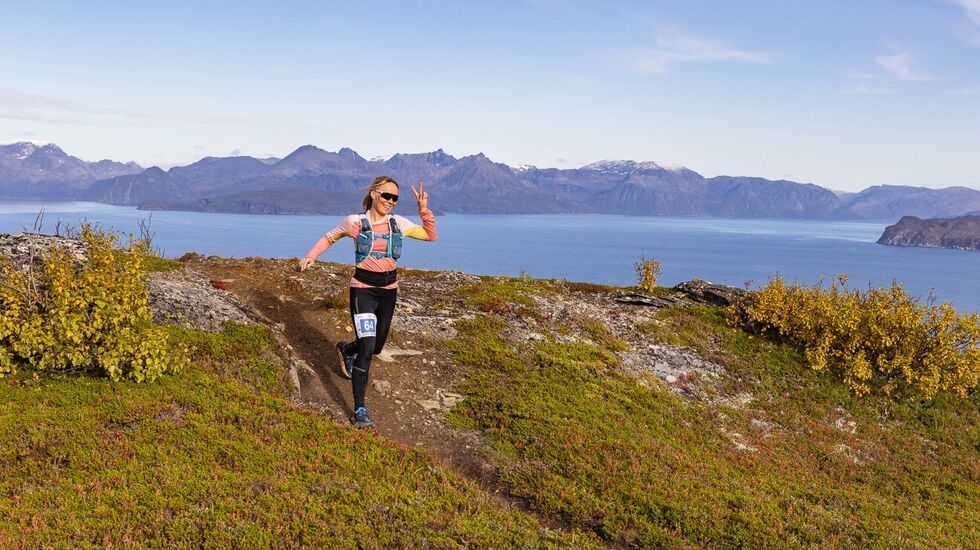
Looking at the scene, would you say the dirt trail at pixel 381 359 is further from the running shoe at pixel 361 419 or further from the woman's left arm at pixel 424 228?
the woman's left arm at pixel 424 228

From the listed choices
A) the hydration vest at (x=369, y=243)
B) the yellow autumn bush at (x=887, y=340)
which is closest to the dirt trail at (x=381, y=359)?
the hydration vest at (x=369, y=243)

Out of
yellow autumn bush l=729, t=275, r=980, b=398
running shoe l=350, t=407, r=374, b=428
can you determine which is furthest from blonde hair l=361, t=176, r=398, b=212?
yellow autumn bush l=729, t=275, r=980, b=398

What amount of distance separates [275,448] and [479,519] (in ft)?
13.2

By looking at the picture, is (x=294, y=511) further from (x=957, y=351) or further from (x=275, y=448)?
(x=957, y=351)

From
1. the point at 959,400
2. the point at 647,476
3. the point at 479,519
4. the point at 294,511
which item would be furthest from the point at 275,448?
the point at 959,400

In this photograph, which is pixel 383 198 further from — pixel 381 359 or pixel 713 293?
pixel 713 293

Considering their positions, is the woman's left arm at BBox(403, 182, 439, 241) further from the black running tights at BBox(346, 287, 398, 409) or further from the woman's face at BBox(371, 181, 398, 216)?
the black running tights at BBox(346, 287, 398, 409)

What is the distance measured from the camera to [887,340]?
1942 centimetres

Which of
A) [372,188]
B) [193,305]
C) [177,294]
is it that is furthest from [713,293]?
[177,294]

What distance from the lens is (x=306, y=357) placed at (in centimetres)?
1578

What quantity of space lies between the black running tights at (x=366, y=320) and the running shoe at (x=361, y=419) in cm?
12

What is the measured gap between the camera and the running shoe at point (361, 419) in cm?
1185

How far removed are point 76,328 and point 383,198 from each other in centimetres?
666

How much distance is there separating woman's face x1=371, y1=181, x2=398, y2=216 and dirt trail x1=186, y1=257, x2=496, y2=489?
4782mm
